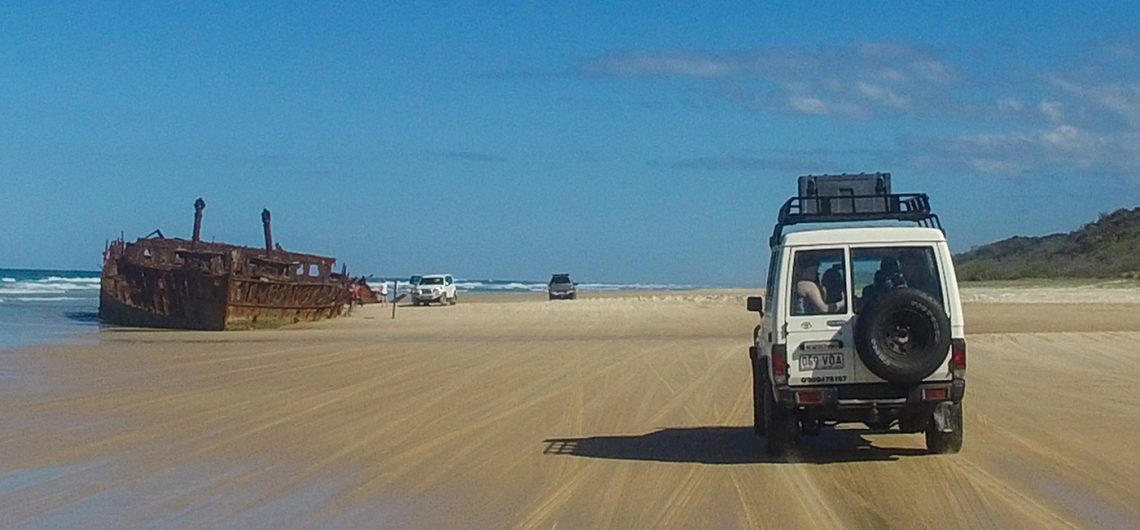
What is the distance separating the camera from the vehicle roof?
1138cm

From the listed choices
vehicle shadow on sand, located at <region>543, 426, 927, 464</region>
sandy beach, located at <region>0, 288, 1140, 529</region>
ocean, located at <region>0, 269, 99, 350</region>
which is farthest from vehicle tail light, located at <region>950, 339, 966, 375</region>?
ocean, located at <region>0, 269, 99, 350</region>

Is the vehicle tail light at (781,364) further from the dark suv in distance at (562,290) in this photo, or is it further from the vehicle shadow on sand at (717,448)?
the dark suv in distance at (562,290)

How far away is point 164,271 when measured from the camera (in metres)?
42.9

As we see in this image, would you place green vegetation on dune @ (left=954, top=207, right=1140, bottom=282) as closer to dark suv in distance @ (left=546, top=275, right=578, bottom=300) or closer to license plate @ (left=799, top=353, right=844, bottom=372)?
dark suv in distance @ (left=546, top=275, right=578, bottom=300)

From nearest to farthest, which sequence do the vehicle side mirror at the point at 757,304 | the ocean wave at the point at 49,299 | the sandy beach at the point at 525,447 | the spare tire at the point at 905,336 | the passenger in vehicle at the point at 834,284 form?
the sandy beach at the point at 525,447 < the spare tire at the point at 905,336 < the passenger in vehicle at the point at 834,284 < the vehicle side mirror at the point at 757,304 < the ocean wave at the point at 49,299

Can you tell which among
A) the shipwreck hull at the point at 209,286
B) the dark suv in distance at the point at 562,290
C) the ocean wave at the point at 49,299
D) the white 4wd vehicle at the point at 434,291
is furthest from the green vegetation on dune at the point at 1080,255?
the ocean wave at the point at 49,299

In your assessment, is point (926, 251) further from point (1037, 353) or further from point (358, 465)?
point (1037, 353)

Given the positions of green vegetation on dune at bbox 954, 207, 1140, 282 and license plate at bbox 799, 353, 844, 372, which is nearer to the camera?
license plate at bbox 799, 353, 844, 372

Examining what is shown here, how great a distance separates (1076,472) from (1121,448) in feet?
5.61

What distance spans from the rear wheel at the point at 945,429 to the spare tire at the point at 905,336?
696mm

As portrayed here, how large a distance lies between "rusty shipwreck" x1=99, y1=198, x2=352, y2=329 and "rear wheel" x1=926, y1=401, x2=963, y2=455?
102 feet

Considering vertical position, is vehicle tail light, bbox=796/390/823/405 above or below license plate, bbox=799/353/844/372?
below

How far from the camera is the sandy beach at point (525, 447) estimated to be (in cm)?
952

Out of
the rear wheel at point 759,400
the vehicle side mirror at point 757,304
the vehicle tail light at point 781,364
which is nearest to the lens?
the vehicle tail light at point 781,364
